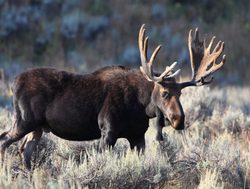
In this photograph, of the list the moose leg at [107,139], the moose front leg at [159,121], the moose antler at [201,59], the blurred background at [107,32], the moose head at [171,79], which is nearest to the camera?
the moose head at [171,79]

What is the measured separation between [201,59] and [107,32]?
15118 mm

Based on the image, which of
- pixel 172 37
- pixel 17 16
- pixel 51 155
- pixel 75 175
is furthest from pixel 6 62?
pixel 75 175

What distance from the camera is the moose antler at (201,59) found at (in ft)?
33.9

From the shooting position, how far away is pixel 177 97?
9945 millimetres

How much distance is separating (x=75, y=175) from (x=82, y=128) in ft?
4.29

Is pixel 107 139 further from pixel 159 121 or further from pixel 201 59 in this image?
pixel 201 59

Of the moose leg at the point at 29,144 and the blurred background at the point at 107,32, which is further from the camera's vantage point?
the blurred background at the point at 107,32

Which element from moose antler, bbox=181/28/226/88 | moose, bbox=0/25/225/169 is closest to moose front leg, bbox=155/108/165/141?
moose, bbox=0/25/225/169

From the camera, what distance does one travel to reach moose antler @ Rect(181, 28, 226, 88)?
10.3m

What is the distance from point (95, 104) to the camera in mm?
10141

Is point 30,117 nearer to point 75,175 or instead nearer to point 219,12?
point 75,175

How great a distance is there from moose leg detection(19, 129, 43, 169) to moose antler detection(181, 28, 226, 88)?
192cm

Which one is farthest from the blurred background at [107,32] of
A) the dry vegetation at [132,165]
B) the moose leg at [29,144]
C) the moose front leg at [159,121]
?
the moose front leg at [159,121]

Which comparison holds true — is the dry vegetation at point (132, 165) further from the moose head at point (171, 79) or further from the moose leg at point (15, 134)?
the moose head at point (171, 79)
